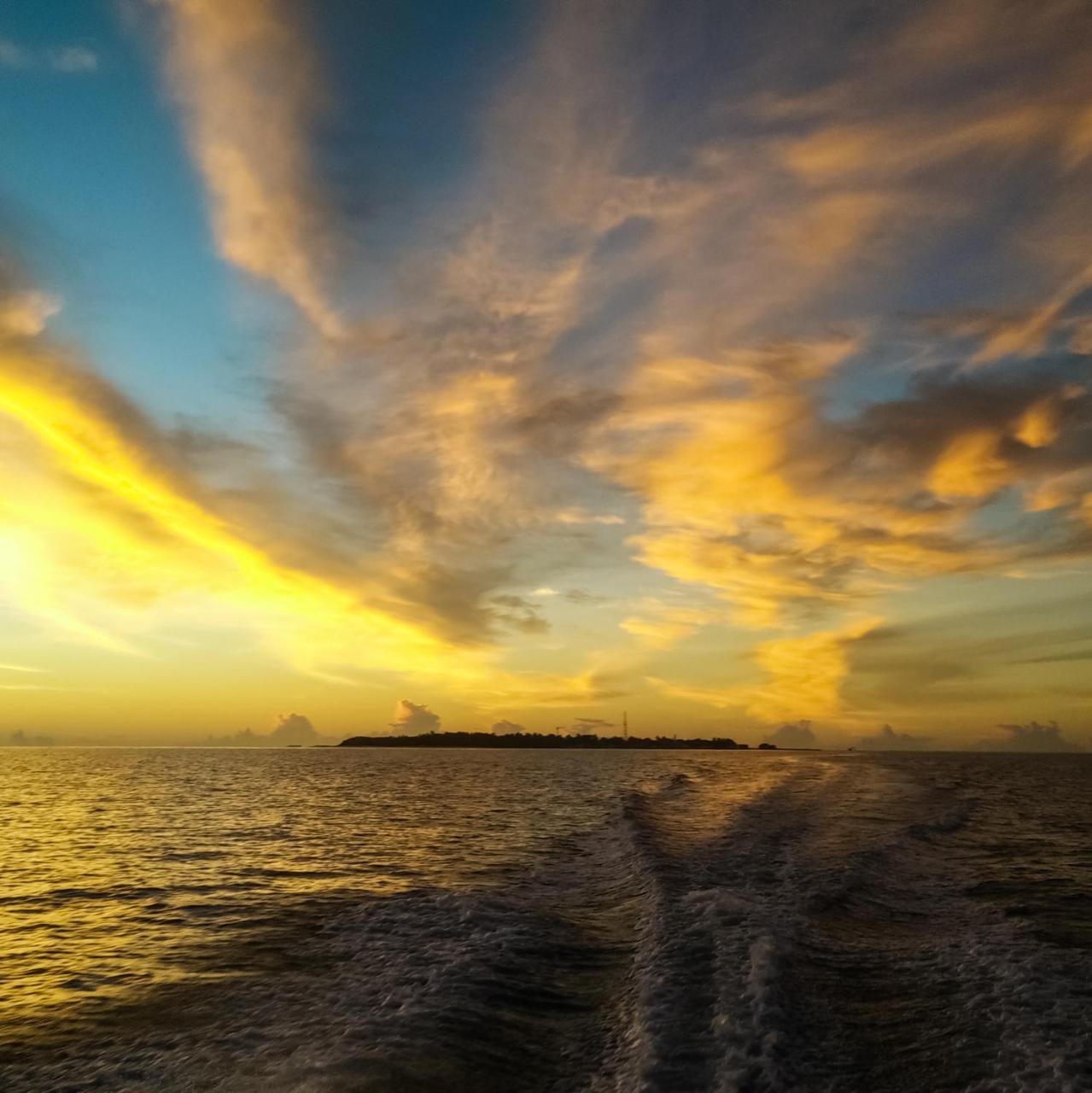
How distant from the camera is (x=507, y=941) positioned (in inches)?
683

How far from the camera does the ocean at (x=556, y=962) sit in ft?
35.9

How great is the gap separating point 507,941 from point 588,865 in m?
11.3

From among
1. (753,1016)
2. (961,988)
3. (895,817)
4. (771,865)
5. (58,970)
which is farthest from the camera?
(895,817)

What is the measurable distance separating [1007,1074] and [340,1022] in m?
10.2

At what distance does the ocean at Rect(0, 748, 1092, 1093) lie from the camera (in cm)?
1095

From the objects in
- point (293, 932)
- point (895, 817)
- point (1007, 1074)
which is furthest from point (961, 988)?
point (895, 817)

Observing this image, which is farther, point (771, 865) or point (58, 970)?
point (771, 865)

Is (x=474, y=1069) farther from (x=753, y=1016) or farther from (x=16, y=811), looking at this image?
(x=16, y=811)

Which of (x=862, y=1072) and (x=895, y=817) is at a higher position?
(x=895, y=817)

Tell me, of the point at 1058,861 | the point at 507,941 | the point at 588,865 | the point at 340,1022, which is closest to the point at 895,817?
the point at 1058,861

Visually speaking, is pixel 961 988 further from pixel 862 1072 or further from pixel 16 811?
pixel 16 811

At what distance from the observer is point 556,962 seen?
16.0 metres

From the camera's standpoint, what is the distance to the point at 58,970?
16234 millimetres

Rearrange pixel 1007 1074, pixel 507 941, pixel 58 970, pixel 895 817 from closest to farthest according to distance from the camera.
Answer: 1. pixel 1007 1074
2. pixel 58 970
3. pixel 507 941
4. pixel 895 817
